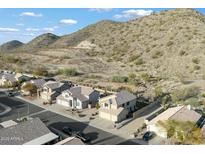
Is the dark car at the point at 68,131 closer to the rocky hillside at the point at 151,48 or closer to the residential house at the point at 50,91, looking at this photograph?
the residential house at the point at 50,91

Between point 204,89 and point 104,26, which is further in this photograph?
point 104,26

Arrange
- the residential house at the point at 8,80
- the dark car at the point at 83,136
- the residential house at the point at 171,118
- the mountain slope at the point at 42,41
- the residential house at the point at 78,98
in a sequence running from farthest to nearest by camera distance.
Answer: the mountain slope at the point at 42,41 < the residential house at the point at 8,80 < the residential house at the point at 78,98 < the residential house at the point at 171,118 < the dark car at the point at 83,136

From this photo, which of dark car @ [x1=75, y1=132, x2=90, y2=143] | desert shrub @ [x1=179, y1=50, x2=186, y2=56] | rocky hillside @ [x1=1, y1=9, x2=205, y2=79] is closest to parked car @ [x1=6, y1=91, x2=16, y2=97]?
dark car @ [x1=75, y1=132, x2=90, y2=143]

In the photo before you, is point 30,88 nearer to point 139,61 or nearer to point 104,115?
point 104,115

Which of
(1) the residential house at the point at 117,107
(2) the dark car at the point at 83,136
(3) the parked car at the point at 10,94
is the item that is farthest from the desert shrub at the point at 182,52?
(2) the dark car at the point at 83,136

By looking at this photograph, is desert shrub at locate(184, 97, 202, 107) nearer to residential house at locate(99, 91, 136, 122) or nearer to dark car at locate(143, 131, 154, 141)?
residential house at locate(99, 91, 136, 122)

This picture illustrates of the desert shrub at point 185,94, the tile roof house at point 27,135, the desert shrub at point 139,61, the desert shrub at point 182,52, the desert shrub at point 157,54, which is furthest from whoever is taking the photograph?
the desert shrub at point 157,54
